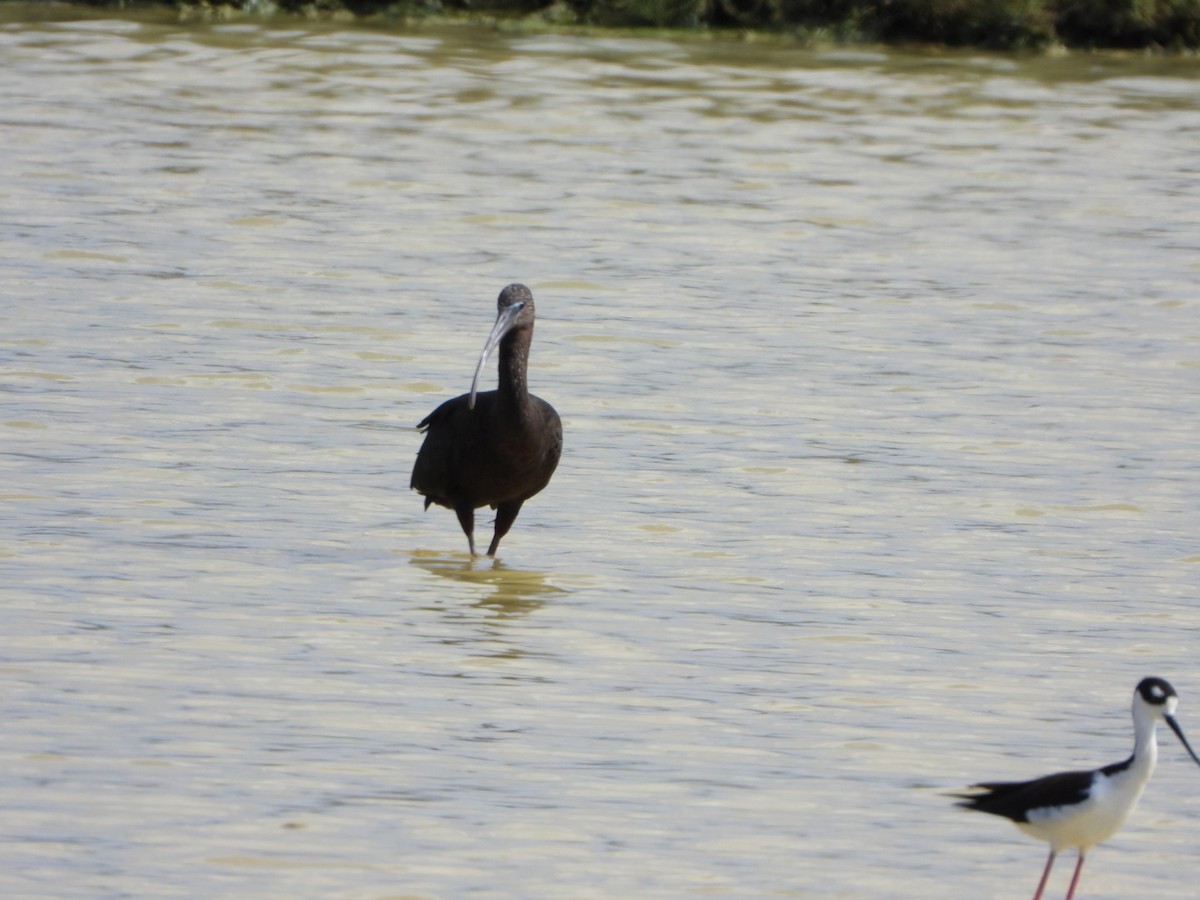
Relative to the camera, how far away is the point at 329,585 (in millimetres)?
9508

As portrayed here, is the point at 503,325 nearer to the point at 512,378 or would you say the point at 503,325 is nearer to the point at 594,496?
the point at 512,378

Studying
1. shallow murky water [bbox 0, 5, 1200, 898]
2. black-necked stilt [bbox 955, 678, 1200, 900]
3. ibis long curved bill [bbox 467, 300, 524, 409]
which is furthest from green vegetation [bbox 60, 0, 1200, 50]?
black-necked stilt [bbox 955, 678, 1200, 900]

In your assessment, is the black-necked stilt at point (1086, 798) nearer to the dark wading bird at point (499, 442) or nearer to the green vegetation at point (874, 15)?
the dark wading bird at point (499, 442)

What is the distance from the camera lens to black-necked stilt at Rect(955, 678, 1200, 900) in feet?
19.6

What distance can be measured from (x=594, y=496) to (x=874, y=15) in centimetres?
1880

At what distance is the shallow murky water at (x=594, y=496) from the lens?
22.6 feet

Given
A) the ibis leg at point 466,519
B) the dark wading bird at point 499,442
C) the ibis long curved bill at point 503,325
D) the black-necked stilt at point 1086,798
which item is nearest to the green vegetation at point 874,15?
the ibis long curved bill at point 503,325

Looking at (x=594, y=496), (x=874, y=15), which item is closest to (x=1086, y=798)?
(x=594, y=496)

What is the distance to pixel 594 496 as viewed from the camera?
11.4 m

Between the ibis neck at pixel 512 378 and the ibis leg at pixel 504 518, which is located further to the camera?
the ibis leg at pixel 504 518

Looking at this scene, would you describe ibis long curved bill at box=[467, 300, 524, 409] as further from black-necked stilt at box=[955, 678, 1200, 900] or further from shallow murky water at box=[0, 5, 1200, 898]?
black-necked stilt at box=[955, 678, 1200, 900]

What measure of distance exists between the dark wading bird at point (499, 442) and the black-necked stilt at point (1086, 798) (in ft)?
13.1

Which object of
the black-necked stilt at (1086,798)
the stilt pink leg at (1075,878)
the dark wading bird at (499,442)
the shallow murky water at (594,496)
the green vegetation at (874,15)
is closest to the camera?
the black-necked stilt at (1086,798)

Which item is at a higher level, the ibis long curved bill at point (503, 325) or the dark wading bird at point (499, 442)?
the ibis long curved bill at point (503, 325)
